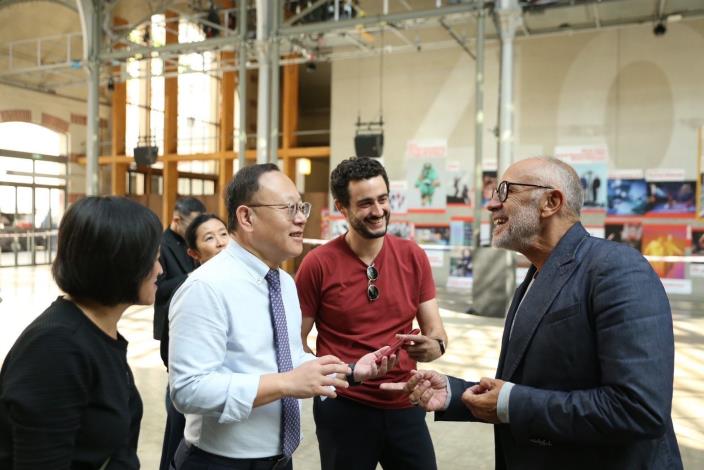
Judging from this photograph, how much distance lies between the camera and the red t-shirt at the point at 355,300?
2.28m

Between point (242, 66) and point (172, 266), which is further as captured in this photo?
point (242, 66)

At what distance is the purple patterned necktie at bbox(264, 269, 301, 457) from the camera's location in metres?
1.70

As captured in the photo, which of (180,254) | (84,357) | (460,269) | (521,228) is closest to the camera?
(84,357)

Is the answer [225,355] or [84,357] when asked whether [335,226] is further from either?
[84,357]

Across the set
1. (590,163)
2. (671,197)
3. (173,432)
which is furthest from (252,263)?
(671,197)

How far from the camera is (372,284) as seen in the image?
231 cm

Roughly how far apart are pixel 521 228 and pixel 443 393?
560mm

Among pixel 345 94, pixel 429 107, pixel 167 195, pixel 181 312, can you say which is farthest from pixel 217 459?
pixel 167 195

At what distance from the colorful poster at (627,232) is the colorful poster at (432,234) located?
10.2 feet

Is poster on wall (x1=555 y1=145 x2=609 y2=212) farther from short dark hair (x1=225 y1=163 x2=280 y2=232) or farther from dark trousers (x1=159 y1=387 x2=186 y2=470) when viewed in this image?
short dark hair (x1=225 y1=163 x2=280 y2=232)

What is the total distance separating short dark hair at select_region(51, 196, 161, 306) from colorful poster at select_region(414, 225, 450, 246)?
11.3 metres

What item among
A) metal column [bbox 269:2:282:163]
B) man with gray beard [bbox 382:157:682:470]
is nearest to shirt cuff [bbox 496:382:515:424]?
man with gray beard [bbox 382:157:682:470]

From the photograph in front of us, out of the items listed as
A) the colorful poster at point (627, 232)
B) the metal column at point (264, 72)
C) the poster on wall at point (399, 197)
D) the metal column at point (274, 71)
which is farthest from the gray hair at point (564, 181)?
the poster on wall at point (399, 197)

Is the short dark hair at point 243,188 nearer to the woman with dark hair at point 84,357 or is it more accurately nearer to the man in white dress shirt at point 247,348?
the man in white dress shirt at point 247,348
